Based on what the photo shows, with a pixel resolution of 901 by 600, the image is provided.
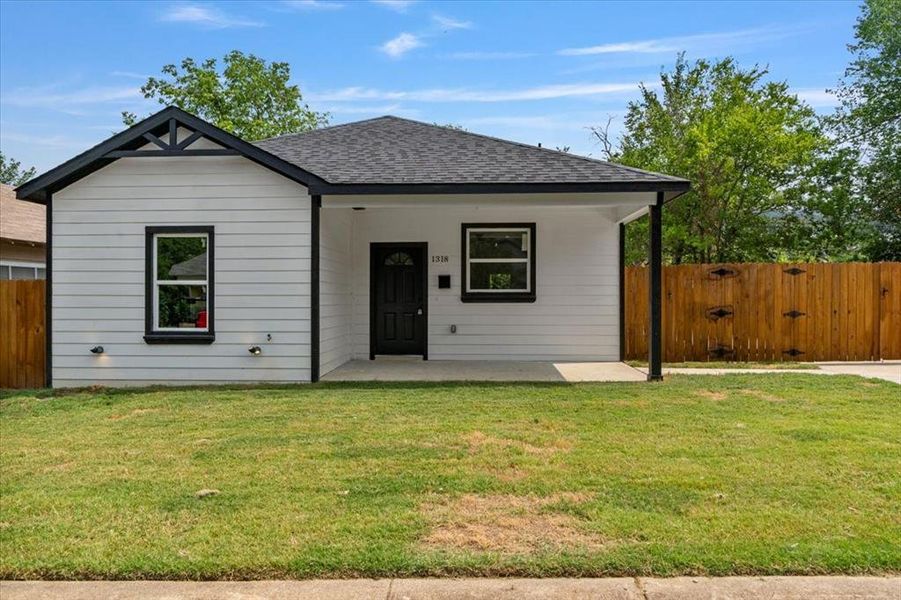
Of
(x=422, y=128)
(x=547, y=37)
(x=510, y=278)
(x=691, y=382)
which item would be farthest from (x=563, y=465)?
(x=547, y=37)

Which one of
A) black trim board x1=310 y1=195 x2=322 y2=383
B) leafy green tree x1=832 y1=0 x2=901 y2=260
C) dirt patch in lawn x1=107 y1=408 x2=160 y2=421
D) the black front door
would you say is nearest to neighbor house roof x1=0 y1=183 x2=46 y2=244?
the black front door

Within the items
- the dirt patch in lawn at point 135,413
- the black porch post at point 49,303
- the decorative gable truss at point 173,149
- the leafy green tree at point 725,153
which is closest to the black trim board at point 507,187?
the decorative gable truss at point 173,149

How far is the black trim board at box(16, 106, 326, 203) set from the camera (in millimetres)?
9148

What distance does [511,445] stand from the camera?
5.71 metres

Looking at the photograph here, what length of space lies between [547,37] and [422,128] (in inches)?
355

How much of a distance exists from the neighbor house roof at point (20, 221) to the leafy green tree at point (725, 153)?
54.6 feet

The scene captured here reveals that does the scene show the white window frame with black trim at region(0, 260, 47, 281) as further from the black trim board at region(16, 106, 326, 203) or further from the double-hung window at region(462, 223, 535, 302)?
the double-hung window at region(462, 223, 535, 302)

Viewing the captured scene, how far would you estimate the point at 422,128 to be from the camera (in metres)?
13.1

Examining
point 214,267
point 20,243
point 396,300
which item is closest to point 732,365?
point 396,300

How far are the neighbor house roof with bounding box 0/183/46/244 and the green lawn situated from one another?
907 cm

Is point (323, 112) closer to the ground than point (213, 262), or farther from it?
farther from it

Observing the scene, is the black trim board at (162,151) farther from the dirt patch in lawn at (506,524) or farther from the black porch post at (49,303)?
the dirt patch in lawn at (506,524)

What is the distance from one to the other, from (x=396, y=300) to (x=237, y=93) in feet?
64.1

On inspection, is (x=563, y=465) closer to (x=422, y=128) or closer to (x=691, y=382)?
(x=691, y=382)
